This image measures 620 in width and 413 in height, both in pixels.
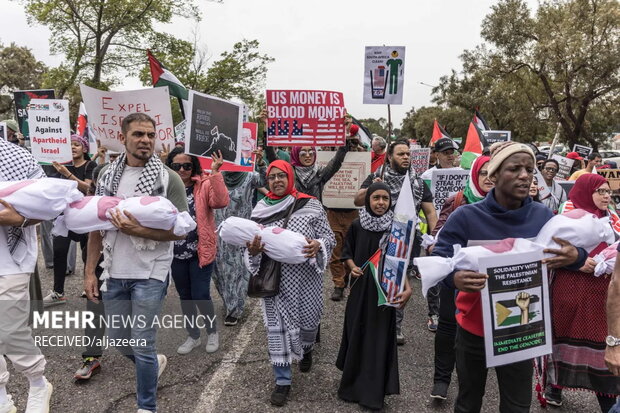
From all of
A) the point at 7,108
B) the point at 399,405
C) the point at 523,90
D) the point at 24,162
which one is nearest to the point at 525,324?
the point at 399,405

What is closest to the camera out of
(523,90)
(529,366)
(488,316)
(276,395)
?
(488,316)

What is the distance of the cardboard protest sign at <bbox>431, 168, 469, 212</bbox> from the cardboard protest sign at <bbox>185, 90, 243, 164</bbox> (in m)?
2.46

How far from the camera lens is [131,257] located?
9.43 feet

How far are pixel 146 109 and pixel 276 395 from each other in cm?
277

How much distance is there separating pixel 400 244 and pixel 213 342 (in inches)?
85.0

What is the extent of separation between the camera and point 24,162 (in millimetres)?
2949

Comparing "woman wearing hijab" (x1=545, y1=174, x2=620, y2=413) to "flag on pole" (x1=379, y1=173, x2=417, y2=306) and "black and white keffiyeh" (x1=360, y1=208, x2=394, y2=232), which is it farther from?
"black and white keffiyeh" (x1=360, y1=208, x2=394, y2=232)

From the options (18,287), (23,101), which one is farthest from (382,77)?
(23,101)

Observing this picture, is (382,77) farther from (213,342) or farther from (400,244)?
(213,342)

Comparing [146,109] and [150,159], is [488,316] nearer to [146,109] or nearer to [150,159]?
[150,159]

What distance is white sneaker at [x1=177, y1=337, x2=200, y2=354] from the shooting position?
416cm

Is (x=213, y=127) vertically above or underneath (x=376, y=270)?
above

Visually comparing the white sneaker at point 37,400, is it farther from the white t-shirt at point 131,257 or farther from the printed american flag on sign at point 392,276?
the printed american flag on sign at point 392,276

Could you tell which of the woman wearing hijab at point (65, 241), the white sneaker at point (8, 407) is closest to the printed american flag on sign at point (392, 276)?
the white sneaker at point (8, 407)
